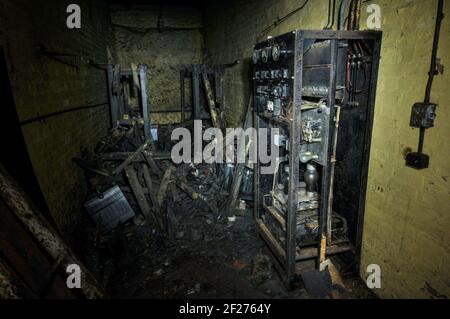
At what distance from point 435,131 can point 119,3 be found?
9940 millimetres

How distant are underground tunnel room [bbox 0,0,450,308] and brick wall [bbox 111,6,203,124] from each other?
371 cm

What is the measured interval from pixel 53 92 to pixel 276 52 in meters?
2.99

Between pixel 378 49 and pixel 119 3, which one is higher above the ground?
pixel 119 3

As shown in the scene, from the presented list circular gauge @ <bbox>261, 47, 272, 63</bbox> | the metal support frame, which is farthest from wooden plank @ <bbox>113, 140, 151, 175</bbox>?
circular gauge @ <bbox>261, 47, 272, 63</bbox>

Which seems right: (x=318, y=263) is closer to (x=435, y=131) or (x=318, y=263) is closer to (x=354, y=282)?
(x=354, y=282)

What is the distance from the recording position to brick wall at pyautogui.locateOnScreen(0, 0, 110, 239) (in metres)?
2.99

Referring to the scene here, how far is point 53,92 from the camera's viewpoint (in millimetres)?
3910

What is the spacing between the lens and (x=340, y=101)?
319 cm

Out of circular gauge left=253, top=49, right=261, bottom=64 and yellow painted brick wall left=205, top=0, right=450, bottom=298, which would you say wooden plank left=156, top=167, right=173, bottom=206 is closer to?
circular gauge left=253, top=49, right=261, bottom=64

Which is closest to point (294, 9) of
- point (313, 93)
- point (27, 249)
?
point (313, 93)

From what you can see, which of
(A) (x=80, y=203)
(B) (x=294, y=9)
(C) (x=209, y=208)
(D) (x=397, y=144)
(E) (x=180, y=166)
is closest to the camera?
(D) (x=397, y=144)

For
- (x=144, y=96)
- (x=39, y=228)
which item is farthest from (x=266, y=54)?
(x=144, y=96)

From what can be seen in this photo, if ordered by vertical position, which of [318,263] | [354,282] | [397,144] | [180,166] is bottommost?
[354,282]

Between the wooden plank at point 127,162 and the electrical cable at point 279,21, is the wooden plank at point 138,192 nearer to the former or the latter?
the wooden plank at point 127,162
